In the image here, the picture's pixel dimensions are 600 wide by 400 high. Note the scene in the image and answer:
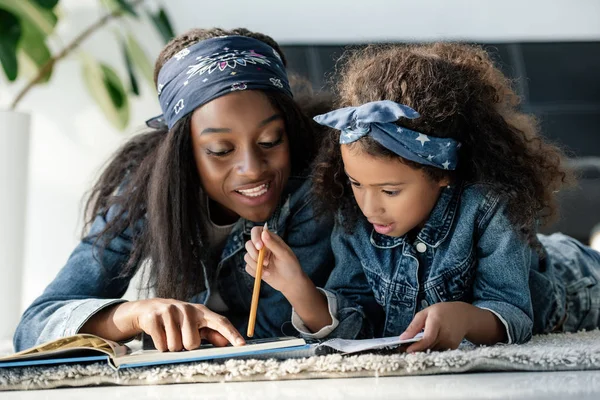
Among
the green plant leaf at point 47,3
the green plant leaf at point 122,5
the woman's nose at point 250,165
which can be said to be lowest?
the woman's nose at point 250,165

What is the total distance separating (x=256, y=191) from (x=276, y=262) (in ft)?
0.53

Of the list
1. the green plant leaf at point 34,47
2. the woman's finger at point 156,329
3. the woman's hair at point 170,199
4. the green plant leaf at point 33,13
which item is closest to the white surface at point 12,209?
the green plant leaf at point 33,13

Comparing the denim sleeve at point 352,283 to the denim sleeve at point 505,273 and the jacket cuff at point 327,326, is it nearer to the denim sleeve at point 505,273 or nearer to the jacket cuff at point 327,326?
the jacket cuff at point 327,326

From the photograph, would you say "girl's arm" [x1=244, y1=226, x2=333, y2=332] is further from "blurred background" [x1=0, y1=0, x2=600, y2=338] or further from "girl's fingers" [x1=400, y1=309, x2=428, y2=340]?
"blurred background" [x1=0, y1=0, x2=600, y2=338]

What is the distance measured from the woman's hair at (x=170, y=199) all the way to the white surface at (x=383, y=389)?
36 centimetres

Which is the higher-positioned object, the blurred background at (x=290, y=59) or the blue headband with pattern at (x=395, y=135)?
the blurred background at (x=290, y=59)

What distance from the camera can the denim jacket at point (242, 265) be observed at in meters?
1.35

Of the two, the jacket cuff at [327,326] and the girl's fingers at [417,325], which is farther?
the jacket cuff at [327,326]

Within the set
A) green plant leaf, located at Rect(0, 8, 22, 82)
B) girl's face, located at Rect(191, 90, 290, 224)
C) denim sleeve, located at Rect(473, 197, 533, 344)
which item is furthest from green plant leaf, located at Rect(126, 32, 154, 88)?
denim sleeve, located at Rect(473, 197, 533, 344)

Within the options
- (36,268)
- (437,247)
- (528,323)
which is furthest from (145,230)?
(36,268)

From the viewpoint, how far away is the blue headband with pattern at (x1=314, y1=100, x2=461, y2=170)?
116 centimetres

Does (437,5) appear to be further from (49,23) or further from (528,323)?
(528,323)

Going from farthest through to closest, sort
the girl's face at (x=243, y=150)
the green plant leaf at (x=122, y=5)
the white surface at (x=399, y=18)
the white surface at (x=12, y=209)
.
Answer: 1. the white surface at (x=399, y=18)
2. the green plant leaf at (x=122, y=5)
3. the white surface at (x=12, y=209)
4. the girl's face at (x=243, y=150)

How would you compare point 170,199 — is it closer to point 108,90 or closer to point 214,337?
point 214,337
